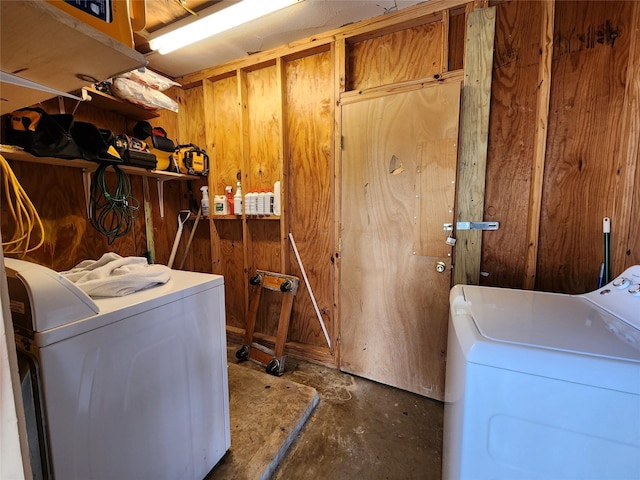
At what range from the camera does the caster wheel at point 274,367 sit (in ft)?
6.59

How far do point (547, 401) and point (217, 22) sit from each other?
7.60 ft

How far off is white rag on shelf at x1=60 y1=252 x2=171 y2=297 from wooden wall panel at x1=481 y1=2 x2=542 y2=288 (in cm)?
182

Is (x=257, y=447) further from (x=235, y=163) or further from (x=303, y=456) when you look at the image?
(x=235, y=163)

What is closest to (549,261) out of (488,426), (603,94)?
(603,94)

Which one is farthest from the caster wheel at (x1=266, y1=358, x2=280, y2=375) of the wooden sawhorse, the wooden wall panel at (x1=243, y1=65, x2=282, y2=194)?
the wooden wall panel at (x1=243, y1=65, x2=282, y2=194)

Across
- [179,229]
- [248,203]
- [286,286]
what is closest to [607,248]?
[286,286]

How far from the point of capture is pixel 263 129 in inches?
87.7

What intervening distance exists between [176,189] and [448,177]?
7.84 ft

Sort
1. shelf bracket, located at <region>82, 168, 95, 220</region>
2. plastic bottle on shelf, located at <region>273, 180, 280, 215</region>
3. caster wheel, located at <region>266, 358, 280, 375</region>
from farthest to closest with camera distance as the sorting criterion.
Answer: plastic bottle on shelf, located at <region>273, 180, 280, 215</region> < caster wheel, located at <region>266, 358, 280, 375</region> < shelf bracket, located at <region>82, 168, 95, 220</region>

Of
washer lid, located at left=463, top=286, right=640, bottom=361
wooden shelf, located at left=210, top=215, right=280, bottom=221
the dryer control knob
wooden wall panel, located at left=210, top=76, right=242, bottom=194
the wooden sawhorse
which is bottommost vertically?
the wooden sawhorse

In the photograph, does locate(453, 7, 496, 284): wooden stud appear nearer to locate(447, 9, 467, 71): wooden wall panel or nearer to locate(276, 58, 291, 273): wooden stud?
Result: locate(447, 9, 467, 71): wooden wall panel

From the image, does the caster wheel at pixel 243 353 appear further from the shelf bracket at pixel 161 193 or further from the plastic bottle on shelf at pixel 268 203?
the shelf bracket at pixel 161 193

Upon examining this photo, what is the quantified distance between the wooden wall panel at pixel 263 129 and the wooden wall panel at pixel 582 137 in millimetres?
1778

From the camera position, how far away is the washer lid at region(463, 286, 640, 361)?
699 mm
